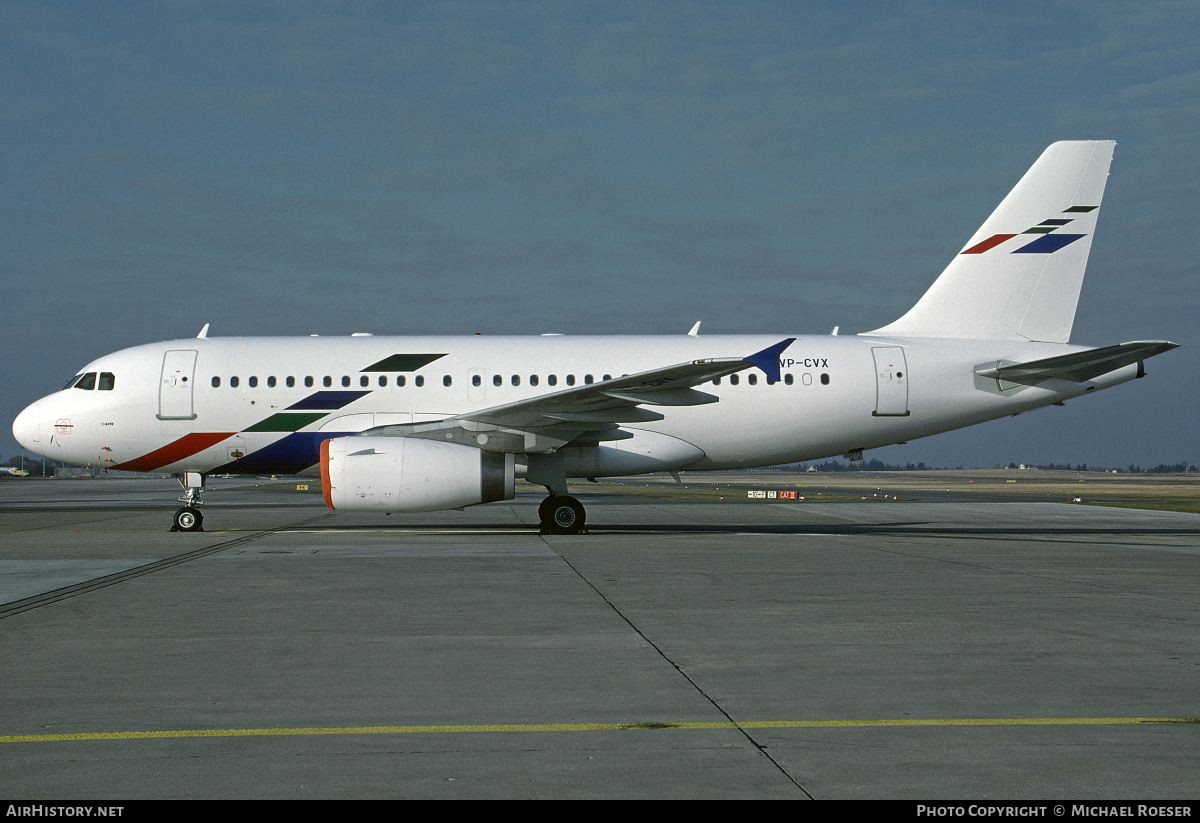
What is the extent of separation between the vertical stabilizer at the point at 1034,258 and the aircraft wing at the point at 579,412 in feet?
14.6

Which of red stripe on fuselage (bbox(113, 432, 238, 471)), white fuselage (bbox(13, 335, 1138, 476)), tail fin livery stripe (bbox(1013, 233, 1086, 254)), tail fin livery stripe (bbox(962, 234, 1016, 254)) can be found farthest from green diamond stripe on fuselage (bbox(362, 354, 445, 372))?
tail fin livery stripe (bbox(1013, 233, 1086, 254))

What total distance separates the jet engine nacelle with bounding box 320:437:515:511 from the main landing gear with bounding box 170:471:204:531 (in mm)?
4026

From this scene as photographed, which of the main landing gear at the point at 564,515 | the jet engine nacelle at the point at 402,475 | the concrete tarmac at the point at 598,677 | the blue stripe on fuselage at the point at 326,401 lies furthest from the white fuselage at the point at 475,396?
the concrete tarmac at the point at 598,677

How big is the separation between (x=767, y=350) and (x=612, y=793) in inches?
555

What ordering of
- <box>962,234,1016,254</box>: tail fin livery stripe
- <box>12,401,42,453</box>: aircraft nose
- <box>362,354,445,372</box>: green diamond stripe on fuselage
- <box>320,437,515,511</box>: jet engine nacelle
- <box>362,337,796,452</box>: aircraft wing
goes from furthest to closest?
1. <box>962,234,1016,254</box>: tail fin livery stripe
2. <box>12,401,42,453</box>: aircraft nose
3. <box>362,354,445,372</box>: green diamond stripe on fuselage
4. <box>320,437,515,511</box>: jet engine nacelle
5. <box>362,337,796,452</box>: aircraft wing

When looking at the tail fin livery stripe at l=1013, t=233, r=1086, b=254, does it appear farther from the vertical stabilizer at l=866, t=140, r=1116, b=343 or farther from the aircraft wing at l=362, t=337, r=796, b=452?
the aircraft wing at l=362, t=337, r=796, b=452

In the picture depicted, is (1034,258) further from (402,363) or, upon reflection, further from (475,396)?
(402,363)

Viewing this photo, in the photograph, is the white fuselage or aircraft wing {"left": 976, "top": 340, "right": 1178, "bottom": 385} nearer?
aircraft wing {"left": 976, "top": 340, "right": 1178, "bottom": 385}

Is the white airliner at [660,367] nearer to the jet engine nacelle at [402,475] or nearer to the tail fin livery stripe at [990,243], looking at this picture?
the tail fin livery stripe at [990,243]

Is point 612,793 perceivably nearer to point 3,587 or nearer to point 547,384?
point 3,587

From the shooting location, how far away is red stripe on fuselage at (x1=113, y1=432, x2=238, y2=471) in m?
18.4

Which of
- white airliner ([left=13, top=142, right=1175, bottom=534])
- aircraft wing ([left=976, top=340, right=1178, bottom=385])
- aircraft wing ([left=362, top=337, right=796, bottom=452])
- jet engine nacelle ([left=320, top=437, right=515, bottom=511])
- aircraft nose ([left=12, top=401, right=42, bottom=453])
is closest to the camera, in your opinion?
aircraft wing ([left=362, top=337, right=796, bottom=452])

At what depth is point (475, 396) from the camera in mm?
18125

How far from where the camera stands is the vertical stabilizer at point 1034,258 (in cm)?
1867
